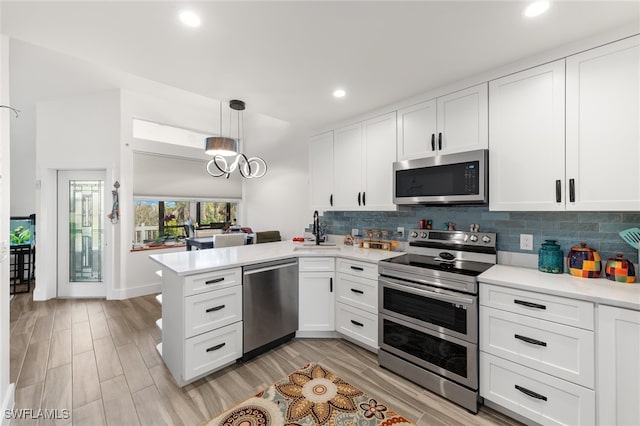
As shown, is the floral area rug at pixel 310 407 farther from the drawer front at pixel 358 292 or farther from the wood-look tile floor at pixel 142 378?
the drawer front at pixel 358 292

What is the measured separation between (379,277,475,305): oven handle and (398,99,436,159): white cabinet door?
1210mm

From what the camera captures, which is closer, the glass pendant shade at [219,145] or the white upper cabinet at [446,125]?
the white upper cabinet at [446,125]

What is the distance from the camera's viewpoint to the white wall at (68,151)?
401 centimetres

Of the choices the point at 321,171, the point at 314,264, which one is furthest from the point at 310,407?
the point at 321,171

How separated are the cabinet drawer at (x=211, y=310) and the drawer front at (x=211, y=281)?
36 millimetres

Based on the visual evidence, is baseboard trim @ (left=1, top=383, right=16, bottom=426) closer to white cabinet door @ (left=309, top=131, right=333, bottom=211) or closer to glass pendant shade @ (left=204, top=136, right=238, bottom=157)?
glass pendant shade @ (left=204, top=136, right=238, bottom=157)

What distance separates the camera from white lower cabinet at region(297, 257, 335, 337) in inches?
112

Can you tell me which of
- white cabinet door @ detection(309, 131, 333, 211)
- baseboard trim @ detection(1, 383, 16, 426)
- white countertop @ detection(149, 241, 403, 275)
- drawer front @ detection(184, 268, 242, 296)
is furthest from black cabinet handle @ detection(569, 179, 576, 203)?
baseboard trim @ detection(1, 383, 16, 426)

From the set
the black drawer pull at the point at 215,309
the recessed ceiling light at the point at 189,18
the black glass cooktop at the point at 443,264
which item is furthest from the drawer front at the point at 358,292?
the recessed ceiling light at the point at 189,18

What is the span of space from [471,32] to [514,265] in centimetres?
179

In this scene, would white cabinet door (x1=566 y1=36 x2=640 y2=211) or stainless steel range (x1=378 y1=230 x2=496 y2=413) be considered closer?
white cabinet door (x1=566 y1=36 x2=640 y2=211)

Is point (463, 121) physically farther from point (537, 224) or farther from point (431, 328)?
point (431, 328)

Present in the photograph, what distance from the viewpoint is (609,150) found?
5.45ft

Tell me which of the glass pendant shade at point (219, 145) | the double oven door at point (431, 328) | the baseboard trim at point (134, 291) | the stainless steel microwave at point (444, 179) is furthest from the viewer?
the baseboard trim at point (134, 291)
